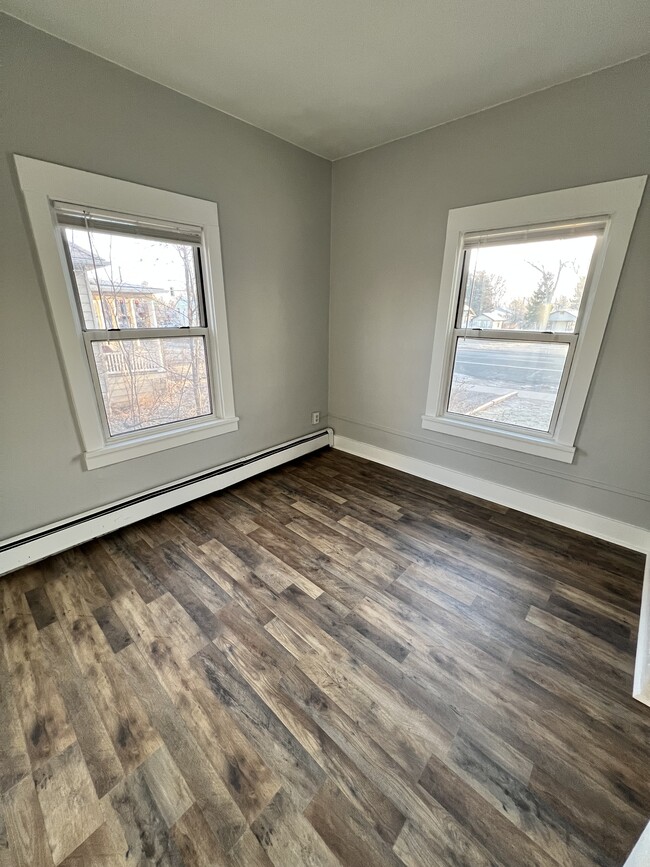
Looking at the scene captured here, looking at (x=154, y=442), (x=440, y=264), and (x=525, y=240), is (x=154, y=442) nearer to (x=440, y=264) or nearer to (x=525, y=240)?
(x=440, y=264)

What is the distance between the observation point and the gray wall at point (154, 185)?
1.63 meters

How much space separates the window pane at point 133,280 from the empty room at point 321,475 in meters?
0.02

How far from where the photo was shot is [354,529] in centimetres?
237

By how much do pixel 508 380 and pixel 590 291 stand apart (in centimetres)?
69

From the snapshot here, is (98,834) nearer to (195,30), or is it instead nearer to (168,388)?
(168,388)

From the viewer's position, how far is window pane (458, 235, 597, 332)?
2.08 metres

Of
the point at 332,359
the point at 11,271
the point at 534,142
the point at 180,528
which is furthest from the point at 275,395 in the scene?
the point at 534,142

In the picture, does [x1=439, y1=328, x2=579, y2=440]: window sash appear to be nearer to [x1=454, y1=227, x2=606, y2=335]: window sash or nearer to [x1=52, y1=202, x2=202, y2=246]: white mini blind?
[x1=454, y1=227, x2=606, y2=335]: window sash

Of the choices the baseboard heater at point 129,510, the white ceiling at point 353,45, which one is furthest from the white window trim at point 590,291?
the baseboard heater at point 129,510

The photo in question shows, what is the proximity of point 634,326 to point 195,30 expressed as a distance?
8.81 ft

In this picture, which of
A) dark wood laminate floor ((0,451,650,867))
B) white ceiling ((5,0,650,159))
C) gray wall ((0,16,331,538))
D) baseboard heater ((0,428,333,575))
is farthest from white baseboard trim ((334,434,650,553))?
white ceiling ((5,0,650,159))

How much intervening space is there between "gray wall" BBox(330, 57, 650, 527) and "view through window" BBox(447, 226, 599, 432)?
0.71ft

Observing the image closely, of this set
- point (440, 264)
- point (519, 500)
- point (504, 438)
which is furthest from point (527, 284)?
point (519, 500)

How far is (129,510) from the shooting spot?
230cm
